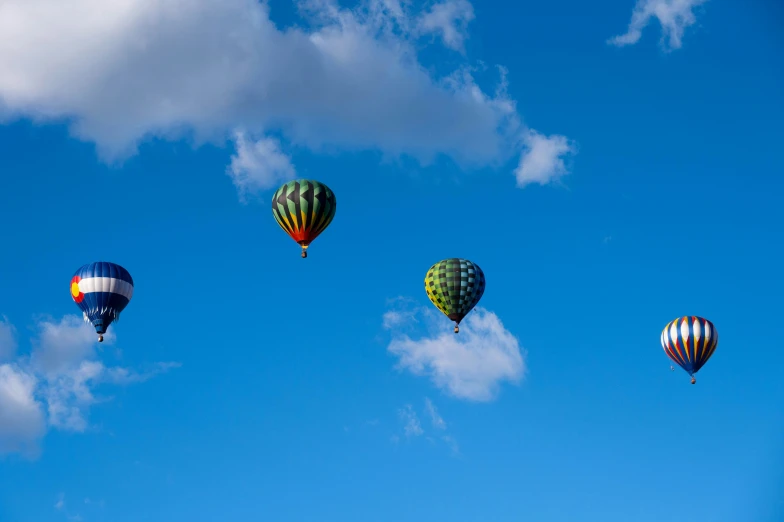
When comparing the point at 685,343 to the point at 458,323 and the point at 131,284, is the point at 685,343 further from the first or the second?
the point at 131,284

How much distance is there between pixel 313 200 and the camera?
8594cm

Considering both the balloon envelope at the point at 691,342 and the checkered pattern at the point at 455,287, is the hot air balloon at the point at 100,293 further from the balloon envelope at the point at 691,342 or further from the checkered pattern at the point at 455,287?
the balloon envelope at the point at 691,342

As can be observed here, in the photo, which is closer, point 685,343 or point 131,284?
point 131,284

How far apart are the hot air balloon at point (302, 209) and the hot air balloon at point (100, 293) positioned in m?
13.1

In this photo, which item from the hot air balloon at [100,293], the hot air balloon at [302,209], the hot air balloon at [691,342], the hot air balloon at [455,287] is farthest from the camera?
the hot air balloon at [691,342]

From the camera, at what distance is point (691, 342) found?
3844 inches

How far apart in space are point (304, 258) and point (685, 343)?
32618 millimetres

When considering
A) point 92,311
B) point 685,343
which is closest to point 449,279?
point 685,343

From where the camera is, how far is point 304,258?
85.9 metres

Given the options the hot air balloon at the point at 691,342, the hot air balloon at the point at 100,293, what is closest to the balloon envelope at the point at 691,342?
the hot air balloon at the point at 691,342

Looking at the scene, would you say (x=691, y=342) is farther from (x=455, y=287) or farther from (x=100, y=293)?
(x=100, y=293)

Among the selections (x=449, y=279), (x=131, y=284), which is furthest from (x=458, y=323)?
(x=131, y=284)

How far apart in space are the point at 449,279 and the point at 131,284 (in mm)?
23805

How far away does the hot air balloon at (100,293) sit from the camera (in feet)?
291
